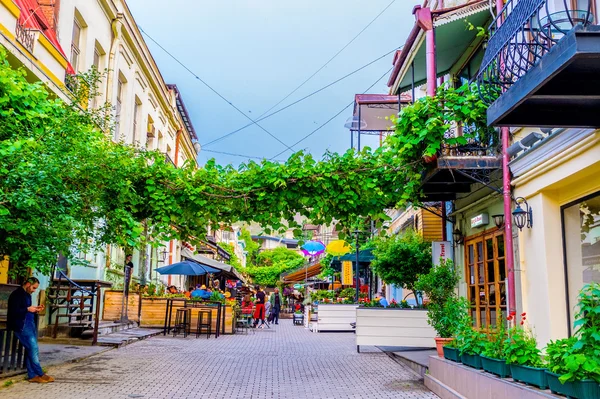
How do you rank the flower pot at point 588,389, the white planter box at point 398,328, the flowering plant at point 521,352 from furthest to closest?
the white planter box at point 398,328 → the flowering plant at point 521,352 → the flower pot at point 588,389

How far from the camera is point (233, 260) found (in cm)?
4794

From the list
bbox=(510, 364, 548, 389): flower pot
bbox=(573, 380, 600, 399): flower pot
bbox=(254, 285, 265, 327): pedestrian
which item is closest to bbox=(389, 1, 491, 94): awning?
bbox=(510, 364, 548, 389): flower pot

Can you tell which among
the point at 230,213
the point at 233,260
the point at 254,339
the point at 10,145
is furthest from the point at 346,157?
the point at 233,260

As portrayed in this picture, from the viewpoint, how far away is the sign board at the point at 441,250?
523 inches

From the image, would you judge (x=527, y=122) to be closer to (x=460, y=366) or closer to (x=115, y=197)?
(x=460, y=366)

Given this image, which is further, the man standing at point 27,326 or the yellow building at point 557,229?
the man standing at point 27,326

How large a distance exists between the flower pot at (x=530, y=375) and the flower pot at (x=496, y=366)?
8.1 inches

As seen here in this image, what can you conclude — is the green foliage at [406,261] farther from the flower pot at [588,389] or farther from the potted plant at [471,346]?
the flower pot at [588,389]

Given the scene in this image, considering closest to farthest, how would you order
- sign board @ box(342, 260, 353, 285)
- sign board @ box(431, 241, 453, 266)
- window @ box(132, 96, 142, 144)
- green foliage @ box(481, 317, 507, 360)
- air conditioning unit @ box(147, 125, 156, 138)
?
green foliage @ box(481, 317, 507, 360) < sign board @ box(431, 241, 453, 266) < window @ box(132, 96, 142, 144) < air conditioning unit @ box(147, 125, 156, 138) < sign board @ box(342, 260, 353, 285)

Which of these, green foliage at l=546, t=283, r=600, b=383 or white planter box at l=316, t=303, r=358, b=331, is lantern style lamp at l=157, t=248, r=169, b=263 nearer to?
white planter box at l=316, t=303, r=358, b=331

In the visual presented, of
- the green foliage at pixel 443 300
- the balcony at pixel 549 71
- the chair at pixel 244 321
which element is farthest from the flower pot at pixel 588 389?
the chair at pixel 244 321

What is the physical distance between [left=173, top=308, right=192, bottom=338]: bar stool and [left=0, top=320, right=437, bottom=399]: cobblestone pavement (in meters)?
2.15

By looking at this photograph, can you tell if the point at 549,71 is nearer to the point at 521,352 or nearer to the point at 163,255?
the point at 521,352

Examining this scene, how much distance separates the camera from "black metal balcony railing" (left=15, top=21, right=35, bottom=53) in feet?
33.8
